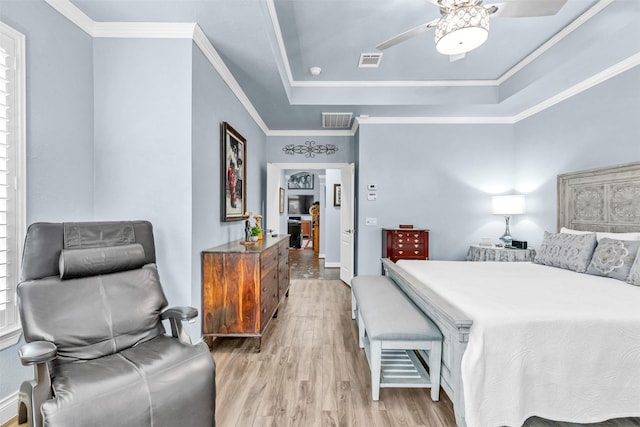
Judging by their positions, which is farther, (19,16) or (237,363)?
(237,363)

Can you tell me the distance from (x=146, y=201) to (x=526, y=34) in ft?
12.4

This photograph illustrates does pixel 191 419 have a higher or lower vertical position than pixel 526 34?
lower

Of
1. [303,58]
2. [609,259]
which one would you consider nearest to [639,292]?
[609,259]

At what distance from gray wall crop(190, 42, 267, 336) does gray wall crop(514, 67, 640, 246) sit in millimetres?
3993

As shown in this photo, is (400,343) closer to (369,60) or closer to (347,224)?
(369,60)

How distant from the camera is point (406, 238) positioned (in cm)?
431

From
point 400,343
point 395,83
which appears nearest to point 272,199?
point 395,83

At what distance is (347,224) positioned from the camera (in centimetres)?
532

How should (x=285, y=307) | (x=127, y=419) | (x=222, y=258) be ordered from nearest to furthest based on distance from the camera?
1. (x=127, y=419)
2. (x=222, y=258)
3. (x=285, y=307)

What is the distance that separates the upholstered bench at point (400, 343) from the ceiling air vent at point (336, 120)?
2.94 m

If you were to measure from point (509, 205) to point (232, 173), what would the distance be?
376 cm

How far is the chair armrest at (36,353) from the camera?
117 cm

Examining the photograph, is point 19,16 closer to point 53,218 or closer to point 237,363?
point 53,218

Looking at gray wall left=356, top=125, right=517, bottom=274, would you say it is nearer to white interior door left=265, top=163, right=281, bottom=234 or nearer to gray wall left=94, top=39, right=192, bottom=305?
white interior door left=265, top=163, right=281, bottom=234
